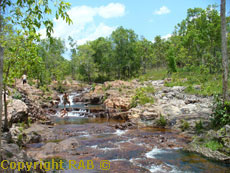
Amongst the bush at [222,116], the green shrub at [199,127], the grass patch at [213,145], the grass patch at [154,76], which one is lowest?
the grass patch at [213,145]

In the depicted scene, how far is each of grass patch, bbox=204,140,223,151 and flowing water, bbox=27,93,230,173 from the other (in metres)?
0.70

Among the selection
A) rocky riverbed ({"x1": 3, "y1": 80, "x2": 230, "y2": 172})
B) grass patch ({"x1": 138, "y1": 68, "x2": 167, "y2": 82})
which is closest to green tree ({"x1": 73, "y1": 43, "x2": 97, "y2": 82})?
grass patch ({"x1": 138, "y1": 68, "x2": 167, "y2": 82})

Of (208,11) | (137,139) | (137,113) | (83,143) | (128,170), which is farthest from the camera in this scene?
(208,11)

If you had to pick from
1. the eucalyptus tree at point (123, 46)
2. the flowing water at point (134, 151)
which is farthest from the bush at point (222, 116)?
the eucalyptus tree at point (123, 46)

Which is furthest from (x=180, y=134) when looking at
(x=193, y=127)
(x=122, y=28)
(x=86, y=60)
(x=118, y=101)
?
(x=122, y=28)

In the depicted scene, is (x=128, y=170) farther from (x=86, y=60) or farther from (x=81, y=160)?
(x=86, y=60)

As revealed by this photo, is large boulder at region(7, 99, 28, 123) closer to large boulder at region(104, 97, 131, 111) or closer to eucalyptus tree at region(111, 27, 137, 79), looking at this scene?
large boulder at region(104, 97, 131, 111)

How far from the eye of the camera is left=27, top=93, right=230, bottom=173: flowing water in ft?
26.7

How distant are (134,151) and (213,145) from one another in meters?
3.52

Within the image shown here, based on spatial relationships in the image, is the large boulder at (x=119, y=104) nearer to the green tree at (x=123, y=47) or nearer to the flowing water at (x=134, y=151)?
the flowing water at (x=134, y=151)

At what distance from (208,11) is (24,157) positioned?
3843cm

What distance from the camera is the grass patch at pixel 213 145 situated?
9.11 metres

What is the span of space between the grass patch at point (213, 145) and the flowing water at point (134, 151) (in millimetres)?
698

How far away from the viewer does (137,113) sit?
691 inches
